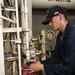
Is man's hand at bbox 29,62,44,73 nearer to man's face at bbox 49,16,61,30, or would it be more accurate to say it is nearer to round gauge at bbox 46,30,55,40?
man's face at bbox 49,16,61,30

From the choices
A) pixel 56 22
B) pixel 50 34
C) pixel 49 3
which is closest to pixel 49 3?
pixel 49 3

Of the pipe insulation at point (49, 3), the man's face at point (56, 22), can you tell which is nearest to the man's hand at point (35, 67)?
the man's face at point (56, 22)

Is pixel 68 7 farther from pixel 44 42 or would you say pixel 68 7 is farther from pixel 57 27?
pixel 57 27

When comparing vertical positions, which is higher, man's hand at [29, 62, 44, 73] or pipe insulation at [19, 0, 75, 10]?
pipe insulation at [19, 0, 75, 10]

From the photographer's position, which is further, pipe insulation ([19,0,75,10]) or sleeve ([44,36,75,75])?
pipe insulation ([19,0,75,10])

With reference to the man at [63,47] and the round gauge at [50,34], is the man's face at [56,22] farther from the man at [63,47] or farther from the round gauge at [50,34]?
the round gauge at [50,34]

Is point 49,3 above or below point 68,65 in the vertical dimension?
above

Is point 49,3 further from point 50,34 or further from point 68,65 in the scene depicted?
point 68,65

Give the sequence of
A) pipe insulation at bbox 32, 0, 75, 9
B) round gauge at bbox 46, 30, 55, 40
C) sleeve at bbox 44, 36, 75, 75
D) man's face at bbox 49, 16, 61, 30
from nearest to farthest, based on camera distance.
Result: 1. sleeve at bbox 44, 36, 75, 75
2. man's face at bbox 49, 16, 61, 30
3. pipe insulation at bbox 32, 0, 75, 9
4. round gauge at bbox 46, 30, 55, 40

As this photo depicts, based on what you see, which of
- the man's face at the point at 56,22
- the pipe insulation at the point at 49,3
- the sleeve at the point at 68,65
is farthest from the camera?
the pipe insulation at the point at 49,3

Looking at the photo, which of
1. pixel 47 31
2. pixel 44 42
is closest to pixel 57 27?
pixel 44 42

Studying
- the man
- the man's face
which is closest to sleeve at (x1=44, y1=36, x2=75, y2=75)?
the man

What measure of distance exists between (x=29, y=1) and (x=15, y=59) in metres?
0.80

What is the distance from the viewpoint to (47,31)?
2566 mm
